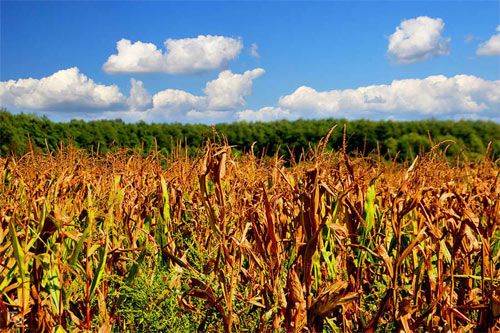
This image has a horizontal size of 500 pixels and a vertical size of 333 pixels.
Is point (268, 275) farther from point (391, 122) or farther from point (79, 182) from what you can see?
point (391, 122)

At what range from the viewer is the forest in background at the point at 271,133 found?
13102 mm

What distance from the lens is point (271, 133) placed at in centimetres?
1622

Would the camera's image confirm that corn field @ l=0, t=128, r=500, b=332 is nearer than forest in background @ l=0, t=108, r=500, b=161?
Yes

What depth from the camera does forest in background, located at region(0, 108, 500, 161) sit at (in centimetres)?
1310

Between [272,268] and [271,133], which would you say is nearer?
[272,268]

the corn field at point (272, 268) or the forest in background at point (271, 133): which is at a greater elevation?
the forest in background at point (271, 133)

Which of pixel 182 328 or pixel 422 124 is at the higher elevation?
pixel 422 124

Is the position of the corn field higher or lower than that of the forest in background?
lower

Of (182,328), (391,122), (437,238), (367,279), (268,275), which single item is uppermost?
(391,122)

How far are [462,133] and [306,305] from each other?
13762 mm

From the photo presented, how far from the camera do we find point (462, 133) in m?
13.7

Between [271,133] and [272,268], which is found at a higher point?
[271,133]

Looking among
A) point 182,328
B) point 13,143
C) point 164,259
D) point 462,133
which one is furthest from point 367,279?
point 462,133

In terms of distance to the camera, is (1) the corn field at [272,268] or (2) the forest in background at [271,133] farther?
(2) the forest in background at [271,133]
